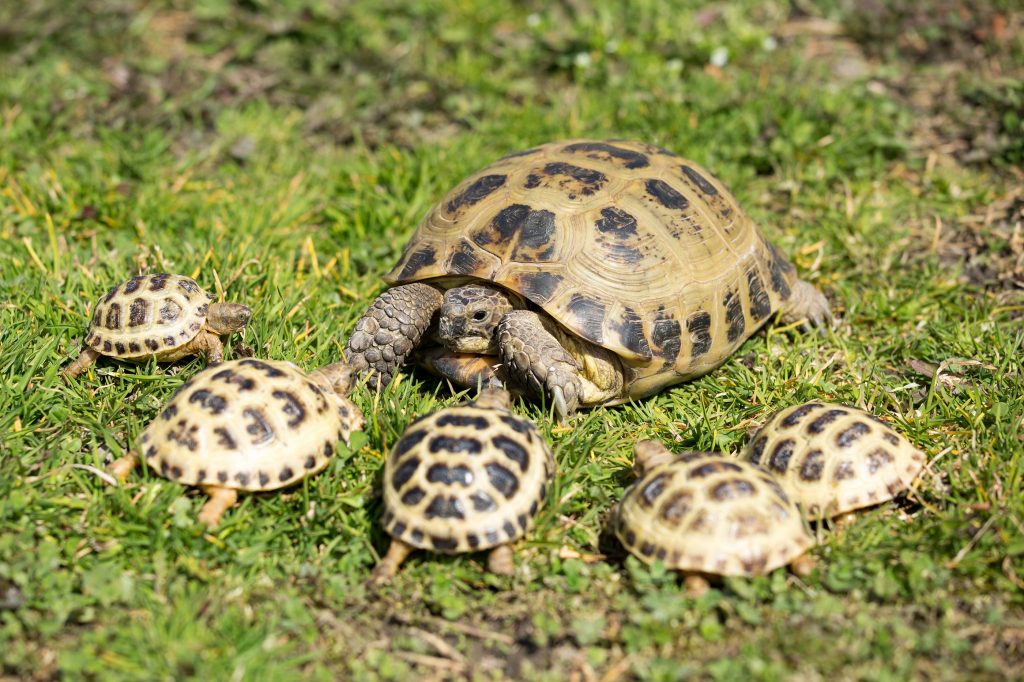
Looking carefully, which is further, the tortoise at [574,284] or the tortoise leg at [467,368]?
the tortoise leg at [467,368]

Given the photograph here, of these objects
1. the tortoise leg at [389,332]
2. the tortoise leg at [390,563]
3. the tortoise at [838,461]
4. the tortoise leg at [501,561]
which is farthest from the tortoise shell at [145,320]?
the tortoise at [838,461]

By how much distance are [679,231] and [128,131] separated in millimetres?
4504

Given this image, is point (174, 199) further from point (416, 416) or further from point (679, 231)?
point (679, 231)

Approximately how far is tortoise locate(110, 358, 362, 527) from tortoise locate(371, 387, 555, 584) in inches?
15.1

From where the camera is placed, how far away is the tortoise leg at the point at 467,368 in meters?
4.59

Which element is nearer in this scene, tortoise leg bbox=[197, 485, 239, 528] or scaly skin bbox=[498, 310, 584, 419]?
tortoise leg bbox=[197, 485, 239, 528]

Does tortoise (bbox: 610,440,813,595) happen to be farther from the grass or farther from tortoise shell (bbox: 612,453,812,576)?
the grass

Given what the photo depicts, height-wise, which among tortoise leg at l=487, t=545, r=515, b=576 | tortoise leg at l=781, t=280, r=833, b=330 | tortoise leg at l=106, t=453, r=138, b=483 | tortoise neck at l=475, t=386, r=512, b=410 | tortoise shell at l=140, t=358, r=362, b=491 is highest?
tortoise shell at l=140, t=358, r=362, b=491

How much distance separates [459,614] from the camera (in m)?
3.58

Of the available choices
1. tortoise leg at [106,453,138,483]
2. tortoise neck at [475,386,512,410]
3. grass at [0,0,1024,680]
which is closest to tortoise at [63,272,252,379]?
grass at [0,0,1024,680]

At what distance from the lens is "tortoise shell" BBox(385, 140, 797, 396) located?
439 cm

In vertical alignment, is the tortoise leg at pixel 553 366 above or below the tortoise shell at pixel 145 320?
below

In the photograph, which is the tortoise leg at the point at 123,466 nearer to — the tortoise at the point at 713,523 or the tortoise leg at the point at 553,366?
the tortoise leg at the point at 553,366

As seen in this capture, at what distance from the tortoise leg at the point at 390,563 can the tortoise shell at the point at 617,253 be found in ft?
4.20
